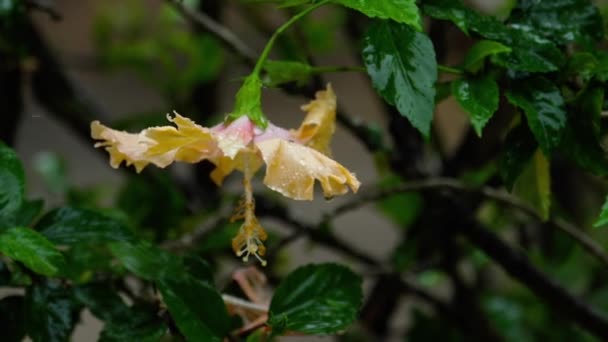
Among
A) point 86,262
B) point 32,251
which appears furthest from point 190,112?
point 32,251

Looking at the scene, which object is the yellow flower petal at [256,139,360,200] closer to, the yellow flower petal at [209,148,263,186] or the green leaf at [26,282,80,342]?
the yellow flower petal at [209,148,263,186]

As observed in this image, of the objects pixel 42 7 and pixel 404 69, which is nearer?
pixel 404 69

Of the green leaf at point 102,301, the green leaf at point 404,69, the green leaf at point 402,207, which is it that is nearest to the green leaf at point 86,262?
the green leaf at point 102,301

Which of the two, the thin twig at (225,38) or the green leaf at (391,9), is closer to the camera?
the green leaf at (391,9)

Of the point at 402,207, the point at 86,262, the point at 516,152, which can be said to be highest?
the point at 516,152

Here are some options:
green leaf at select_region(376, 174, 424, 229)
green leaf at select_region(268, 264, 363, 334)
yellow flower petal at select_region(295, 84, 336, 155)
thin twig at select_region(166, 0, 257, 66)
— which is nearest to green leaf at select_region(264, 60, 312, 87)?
yellow flower petal at select_region(295, 84, 336, 155)

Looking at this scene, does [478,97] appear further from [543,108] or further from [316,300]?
[316,300]

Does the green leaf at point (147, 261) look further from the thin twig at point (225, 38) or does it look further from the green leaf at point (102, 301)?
the thin twig at point (225, 38)
